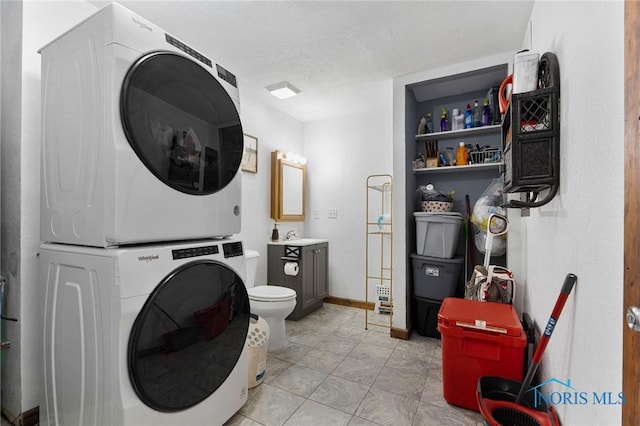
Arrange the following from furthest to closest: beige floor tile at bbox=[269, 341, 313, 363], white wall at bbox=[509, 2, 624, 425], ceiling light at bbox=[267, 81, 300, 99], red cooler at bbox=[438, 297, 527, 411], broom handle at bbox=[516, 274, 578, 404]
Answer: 1. ceiling light at bbox=[267, 81, 300, 99]
2. beige floor tile at bbox=[269, 341, 313, 363]
3. red cooler at bbox=[438, 297, 527, 411]
4. broom handle at bbox=[516, 274, 578, 404]
5. white wall at bbox=[509, 2, 624, 425]

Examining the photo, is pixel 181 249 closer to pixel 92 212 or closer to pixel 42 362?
pixel 92 212

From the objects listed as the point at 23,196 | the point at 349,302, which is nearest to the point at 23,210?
the point at 23,196

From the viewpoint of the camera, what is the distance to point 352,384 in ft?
6.28

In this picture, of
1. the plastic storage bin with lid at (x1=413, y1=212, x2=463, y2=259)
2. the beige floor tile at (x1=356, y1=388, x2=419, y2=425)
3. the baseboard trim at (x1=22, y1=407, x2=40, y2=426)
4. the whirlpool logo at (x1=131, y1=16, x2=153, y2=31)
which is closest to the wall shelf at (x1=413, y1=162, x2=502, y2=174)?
the plastic storage bin with lid at (x1=413, y1=212, x2=463, y2=259)

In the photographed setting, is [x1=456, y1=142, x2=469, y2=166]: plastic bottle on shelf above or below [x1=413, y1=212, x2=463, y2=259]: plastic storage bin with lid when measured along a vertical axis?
above

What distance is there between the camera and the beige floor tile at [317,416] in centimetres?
154

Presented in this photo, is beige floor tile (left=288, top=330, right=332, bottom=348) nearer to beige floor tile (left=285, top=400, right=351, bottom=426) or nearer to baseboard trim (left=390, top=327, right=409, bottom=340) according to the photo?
baseboard trim (left=390, top=327, right=409, bottom=340)

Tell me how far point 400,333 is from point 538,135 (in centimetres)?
202

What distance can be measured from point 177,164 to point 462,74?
2.42m

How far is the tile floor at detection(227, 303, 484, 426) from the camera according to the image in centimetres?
159

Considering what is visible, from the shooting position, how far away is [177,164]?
1242mm

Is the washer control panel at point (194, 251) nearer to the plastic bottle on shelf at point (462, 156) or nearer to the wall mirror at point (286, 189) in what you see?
the wall mirror at point (286, 189)

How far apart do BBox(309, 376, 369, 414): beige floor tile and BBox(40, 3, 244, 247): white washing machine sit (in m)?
1.21

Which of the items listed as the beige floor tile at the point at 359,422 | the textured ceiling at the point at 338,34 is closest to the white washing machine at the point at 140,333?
the beige floor tile at the point at 359,422
